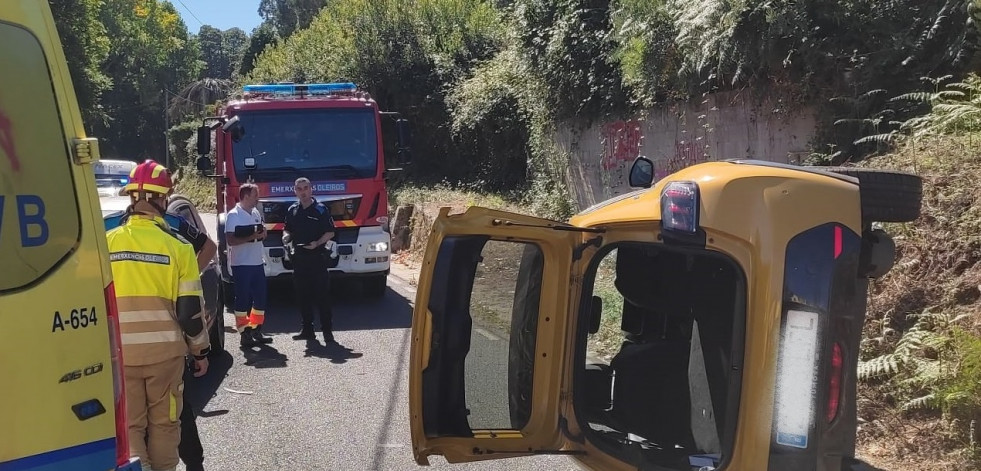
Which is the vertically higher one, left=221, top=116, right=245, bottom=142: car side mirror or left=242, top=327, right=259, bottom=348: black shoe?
left=221, top=116, right=245, bottom=142: car side mirror

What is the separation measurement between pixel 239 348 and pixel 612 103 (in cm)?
718

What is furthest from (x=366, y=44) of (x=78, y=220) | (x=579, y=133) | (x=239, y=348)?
(x=78, y=220)

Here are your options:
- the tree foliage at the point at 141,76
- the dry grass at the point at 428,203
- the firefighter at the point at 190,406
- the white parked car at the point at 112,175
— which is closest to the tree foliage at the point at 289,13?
the tree foliage at the point at 141,76

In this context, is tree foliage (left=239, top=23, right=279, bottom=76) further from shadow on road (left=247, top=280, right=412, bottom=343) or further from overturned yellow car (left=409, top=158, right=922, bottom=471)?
overturned yellow car (left=409, top=158, right=922, bottom=471)

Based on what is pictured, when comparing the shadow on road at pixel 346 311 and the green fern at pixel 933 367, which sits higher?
the green fern at pixel 933 367

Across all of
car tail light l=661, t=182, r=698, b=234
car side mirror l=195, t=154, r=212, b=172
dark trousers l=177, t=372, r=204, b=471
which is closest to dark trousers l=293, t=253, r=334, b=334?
car side mirror l=195, t=154, r=212, b=172

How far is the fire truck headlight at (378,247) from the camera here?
35.6ft

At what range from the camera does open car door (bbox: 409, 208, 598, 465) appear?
3.58m

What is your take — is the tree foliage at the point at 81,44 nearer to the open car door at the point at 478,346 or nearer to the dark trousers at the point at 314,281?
the dark trousers at the point at 314,281

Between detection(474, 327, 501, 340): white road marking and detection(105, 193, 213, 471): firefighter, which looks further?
detection(105, 193, 213, 471): firefighter

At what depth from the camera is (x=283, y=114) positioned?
10.9 meters

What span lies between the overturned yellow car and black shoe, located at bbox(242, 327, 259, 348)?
167 inches

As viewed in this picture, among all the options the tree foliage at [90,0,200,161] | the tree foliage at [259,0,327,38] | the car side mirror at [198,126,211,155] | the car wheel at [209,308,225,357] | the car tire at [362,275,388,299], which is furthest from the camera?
the tree foliage at [259,0,327,38]

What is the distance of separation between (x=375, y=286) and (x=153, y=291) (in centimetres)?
757
